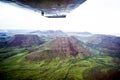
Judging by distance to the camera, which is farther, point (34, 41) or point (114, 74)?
point (34, 41)

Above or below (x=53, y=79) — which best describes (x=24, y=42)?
above

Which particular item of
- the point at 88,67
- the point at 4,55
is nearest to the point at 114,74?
the point at 88,67

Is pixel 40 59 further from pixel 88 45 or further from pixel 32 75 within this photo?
pixel 88 45

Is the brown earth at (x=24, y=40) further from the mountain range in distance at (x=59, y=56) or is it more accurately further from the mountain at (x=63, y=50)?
the mountain at (x=63, y=50)

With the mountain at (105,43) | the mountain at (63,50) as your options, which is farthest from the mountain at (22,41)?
the mountain at (105,43)

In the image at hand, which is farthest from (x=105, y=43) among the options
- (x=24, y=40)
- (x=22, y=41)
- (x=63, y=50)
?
(x=22, y=41)

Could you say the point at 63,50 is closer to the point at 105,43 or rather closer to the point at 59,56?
the point at 59,56

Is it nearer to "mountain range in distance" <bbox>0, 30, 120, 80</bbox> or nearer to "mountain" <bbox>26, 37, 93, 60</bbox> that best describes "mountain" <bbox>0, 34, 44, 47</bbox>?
"mountain range in distance" <bbox>0, 30, 120, 80</bbox>

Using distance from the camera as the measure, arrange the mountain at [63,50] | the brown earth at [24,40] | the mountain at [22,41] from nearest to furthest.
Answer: the mountain at [63,50] → the mountain at [22,41] → the brown earth at [24,40]
